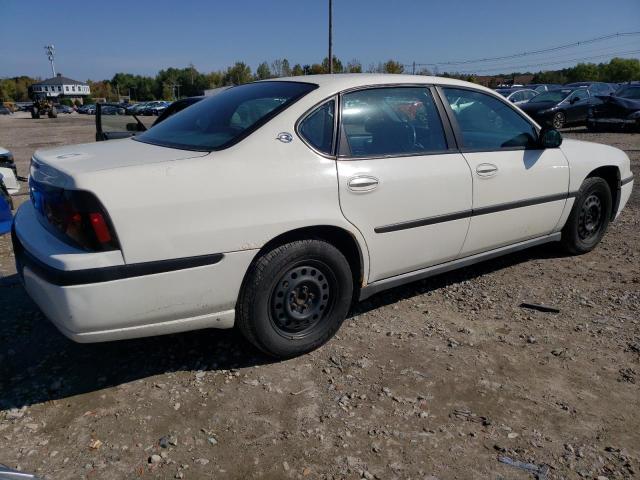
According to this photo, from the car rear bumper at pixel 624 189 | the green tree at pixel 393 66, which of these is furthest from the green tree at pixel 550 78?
the car rear bumper at pixel 624 189

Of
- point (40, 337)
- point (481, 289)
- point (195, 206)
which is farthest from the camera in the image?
point (481, 289)

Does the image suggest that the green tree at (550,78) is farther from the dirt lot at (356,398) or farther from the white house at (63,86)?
the white house at (63,86)

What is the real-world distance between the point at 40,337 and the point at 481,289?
312cm

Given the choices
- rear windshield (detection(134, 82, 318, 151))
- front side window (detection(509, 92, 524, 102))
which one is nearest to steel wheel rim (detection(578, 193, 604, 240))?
rear windshield (detection(134, 82, 318, 151))

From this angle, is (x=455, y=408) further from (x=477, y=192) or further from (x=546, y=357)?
(x=477, y=192)

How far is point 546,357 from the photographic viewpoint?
9.68ft

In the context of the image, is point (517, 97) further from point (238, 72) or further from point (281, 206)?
point (238, 72)

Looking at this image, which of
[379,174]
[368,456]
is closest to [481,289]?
[379,174]

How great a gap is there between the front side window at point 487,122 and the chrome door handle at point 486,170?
0.14 m

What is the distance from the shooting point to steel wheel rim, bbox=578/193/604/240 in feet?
14.6

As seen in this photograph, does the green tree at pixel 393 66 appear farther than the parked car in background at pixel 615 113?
Yes

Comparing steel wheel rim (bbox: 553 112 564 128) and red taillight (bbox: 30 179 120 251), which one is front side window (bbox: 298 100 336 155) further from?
steel wheel rim (bbox: 553 112 564 128)

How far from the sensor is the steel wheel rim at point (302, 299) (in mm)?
2760

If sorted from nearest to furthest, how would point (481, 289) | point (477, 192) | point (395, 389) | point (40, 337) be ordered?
point (395, 389)
point (40, 337)
point (477, 192)
point (481, 289)
